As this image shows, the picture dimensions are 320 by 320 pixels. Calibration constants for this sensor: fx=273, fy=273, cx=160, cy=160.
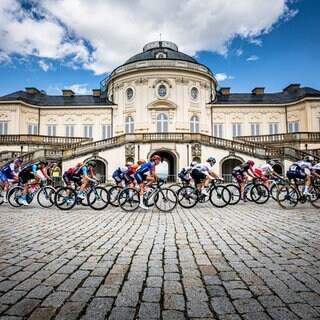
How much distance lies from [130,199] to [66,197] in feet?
7.89

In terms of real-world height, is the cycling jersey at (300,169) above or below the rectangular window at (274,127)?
below

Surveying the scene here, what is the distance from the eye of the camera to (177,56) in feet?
123

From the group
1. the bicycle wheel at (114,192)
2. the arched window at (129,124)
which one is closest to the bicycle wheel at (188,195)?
the bicycle wheel at (114,192)

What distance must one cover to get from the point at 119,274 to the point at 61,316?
1.02 m

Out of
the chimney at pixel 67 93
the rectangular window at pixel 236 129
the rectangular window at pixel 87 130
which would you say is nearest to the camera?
the rectangular window at pixel 236 129

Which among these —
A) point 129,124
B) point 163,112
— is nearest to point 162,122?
point 163,112

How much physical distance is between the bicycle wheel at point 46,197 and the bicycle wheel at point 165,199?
4059mm

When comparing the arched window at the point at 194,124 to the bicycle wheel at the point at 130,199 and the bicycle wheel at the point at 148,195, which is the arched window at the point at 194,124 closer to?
the bicycle wheel at the point at 148,195

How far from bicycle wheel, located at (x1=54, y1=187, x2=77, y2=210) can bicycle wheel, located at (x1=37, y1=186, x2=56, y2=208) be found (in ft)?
1.47

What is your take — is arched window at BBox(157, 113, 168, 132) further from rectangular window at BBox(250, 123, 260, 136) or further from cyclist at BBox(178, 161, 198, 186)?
cyclist at BBox(178, 161, 198, 186)

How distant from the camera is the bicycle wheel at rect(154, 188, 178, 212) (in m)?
8.87

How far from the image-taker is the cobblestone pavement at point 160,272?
2363 mm

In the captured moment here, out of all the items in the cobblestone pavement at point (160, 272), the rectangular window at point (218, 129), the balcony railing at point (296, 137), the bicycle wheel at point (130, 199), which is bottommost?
the cobblestone pavement at point (160, 272)

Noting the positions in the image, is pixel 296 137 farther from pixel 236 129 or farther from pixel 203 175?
pixel 203 175
